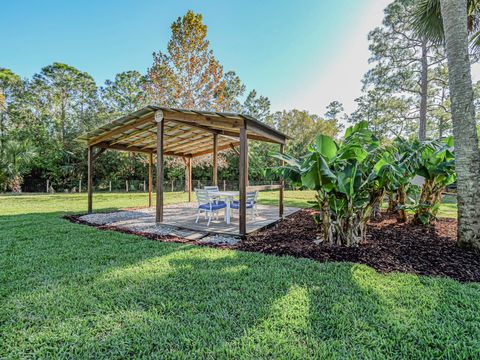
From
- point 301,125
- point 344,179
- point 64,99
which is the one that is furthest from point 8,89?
point 344,179

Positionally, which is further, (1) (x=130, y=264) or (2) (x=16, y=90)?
(2) (x=16, y=90)

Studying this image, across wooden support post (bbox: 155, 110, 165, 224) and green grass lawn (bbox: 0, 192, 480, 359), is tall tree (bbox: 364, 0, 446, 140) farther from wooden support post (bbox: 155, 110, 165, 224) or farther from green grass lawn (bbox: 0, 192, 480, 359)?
wooden support post (bbox: 155, 110, 165, 224)

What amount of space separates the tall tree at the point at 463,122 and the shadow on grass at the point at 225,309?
5.01 ft

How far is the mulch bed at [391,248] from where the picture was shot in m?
3.52

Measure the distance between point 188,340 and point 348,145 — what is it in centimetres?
381

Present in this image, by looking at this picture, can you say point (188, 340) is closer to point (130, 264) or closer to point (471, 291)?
point (130, 264)

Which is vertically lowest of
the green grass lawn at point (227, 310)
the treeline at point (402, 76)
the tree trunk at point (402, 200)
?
the green grass lawn at point (227, 310)

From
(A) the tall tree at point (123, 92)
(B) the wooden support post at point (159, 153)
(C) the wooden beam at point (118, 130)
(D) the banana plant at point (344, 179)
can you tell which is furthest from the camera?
(A) the tall tree at point (123, 92)

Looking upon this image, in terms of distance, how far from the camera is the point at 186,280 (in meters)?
3.12

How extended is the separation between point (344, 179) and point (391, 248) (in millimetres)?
1737

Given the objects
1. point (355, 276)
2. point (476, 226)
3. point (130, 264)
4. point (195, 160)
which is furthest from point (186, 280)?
point (195, 160)

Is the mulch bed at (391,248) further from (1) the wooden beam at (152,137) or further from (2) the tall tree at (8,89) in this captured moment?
(2) the tall tree at (8,89)

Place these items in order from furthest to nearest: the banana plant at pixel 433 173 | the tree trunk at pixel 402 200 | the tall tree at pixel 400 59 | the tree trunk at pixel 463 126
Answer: the tall tree at pixel 400 59 → the tree trunk at pixel 402 200 → the banana plant at pixel 433 173 → the tree trunk at pixel 463 126

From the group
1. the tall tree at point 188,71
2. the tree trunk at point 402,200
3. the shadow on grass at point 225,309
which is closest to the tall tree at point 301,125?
the tall tree at point 188,71
